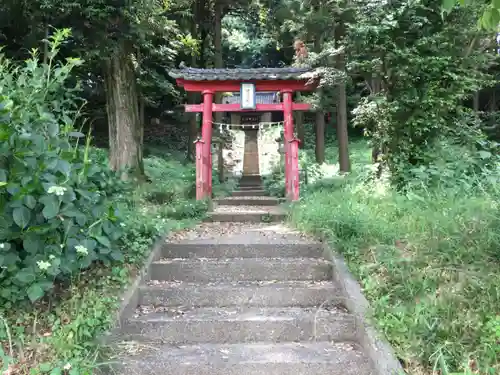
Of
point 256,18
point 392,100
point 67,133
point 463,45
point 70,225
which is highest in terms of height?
point 256,18

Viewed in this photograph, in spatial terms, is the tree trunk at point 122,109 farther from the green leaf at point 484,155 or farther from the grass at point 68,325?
the green leaf at point 484,155

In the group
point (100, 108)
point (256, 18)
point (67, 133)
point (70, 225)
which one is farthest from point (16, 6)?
point (256, 18)

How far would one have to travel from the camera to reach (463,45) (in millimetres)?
6887

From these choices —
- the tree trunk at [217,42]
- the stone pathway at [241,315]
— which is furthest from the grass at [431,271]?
the tree trunk at [217,42]

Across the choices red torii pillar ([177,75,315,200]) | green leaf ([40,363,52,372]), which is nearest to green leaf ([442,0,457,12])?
green leaf ([40,363,52,372])

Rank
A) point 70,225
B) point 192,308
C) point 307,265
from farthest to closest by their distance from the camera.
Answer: point 307,265
point 192,308
point 70,225

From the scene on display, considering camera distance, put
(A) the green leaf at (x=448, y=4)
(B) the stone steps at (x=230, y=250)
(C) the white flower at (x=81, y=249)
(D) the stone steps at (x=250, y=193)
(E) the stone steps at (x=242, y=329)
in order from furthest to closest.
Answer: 1. (D) the stone steps at (x=250, y=193)
2. (B) the stone steps at (x=230, y=250)
3. (E) the stone steps at (x=242, y=329)
4. (C) the white flower at (x=81, y=249)
5. (A) the green leaf at (x=448, y=4)

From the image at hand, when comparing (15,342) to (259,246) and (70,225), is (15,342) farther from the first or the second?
(259,246)

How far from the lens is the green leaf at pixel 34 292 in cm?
253

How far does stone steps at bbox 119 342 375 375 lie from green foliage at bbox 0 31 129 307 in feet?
2.65

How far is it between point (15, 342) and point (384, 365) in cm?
224

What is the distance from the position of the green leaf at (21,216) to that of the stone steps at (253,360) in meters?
1.08

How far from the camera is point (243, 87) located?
8.63 metres

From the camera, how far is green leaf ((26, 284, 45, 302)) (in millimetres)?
2525
